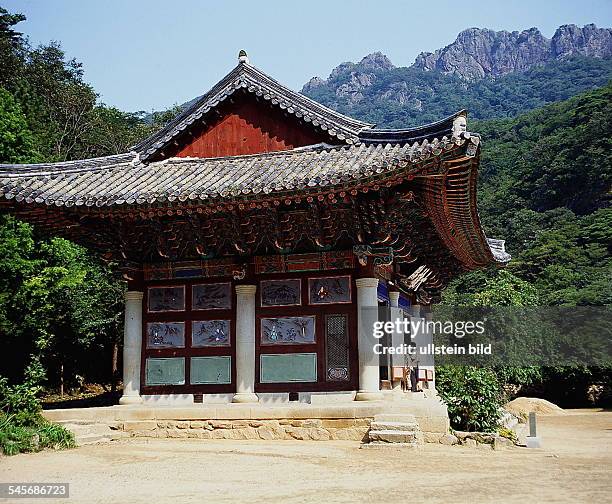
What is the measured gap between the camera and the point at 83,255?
101 feet

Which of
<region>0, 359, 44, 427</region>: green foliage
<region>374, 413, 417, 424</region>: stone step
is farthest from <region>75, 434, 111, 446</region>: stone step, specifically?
<region>374, 413, 417, 424</region>: stone step

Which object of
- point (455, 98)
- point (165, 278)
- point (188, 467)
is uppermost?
point (455, 98)

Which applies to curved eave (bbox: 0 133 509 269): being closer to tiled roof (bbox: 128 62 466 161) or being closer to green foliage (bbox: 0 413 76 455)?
tiled roof (bbox: 128 62 466 161)

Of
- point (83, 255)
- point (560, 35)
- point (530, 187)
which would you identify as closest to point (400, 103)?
point (560, 35)

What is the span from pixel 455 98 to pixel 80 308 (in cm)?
13453

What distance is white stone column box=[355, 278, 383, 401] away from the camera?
15.4 meters

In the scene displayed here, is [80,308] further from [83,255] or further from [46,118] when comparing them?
[46,118]

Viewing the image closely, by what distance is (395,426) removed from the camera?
1341cm

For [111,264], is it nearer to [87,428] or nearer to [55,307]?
[87,428]

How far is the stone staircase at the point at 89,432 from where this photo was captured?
14570 millimetres

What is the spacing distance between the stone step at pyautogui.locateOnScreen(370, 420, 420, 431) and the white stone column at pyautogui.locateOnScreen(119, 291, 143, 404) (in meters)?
6.48

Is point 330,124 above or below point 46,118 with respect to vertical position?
below

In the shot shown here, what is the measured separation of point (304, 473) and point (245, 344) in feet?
20.8

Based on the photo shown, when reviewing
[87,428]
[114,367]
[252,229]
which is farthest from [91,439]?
[114,367]
